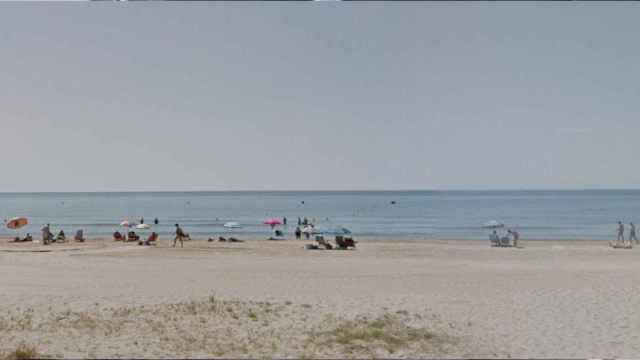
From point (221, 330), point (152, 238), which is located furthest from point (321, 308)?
point (152, 238)

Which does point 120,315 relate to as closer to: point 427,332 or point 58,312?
point 58,312

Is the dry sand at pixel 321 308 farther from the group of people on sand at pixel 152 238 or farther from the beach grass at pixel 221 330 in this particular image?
the group of people on sand at pixel 152 238

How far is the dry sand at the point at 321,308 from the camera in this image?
11.8m

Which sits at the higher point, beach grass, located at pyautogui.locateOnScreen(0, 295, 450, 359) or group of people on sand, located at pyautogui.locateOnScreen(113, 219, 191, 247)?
group of people on sand, located at pyautogui.locateOnScreen(113, 219, 191, 247)

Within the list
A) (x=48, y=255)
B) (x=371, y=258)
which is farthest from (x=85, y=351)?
(x=48, y=255)

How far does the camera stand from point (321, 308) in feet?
50.9

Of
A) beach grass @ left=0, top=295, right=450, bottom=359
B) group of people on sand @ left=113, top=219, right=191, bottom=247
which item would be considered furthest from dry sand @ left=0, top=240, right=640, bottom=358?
group of people on sand @ left=113, top=219, right=191, bottom=247

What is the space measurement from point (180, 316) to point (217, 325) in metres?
1.28

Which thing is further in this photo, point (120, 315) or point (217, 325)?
point (120, 315)

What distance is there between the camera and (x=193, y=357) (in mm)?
11000

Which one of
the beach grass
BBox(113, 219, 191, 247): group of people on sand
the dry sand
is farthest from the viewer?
BBox(113, 219, 191, 247): group of people on sand

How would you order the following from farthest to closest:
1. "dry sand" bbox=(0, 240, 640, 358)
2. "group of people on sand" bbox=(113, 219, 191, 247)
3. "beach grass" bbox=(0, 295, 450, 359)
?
"group of people on sand" bbox=(113, 219, 191, 247) → "dry sand" bbox=(0, 240, 640, 358) → "beach grass" bbox=(0, 295, 450, 359)

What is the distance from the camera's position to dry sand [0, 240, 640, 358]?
11.8 meters

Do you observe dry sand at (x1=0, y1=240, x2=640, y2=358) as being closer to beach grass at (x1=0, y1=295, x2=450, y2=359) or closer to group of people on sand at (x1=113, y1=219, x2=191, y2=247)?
beach grass at (x1=0, y1=295, x2=450, y2=359)
